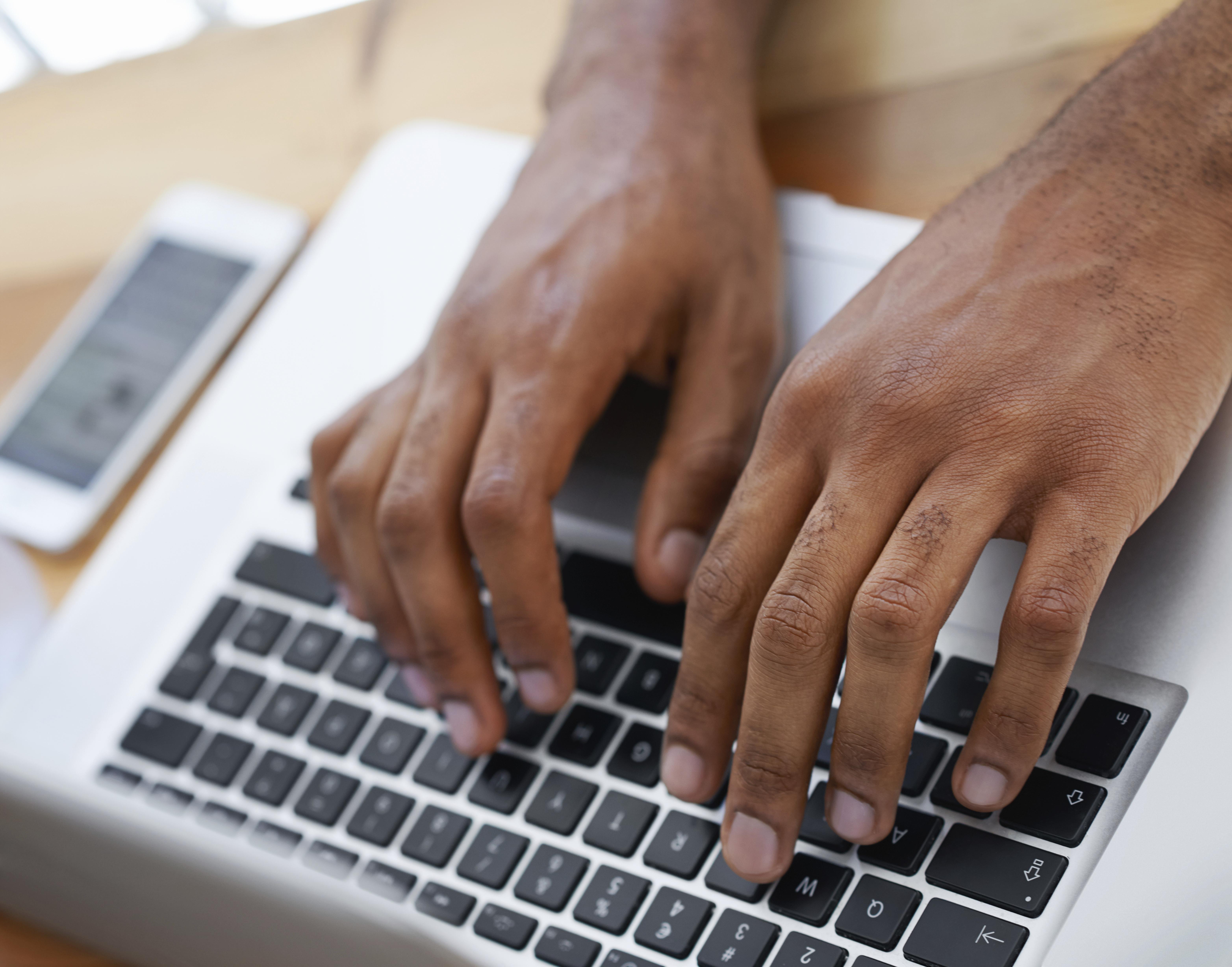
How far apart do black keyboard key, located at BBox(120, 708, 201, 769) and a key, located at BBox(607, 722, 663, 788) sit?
24 centimetres

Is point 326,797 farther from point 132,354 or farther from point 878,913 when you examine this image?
point 132,354

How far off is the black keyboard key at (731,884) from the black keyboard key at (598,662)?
0.34ft

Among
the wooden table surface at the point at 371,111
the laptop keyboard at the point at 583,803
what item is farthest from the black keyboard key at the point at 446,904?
the wooden table surface at the point at 371,111

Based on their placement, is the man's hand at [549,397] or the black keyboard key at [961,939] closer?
the black keyboard key at [961,939]

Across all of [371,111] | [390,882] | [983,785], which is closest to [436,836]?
[390,882]

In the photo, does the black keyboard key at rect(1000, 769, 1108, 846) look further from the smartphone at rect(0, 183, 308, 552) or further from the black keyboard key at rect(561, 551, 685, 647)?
the smartphone at rect(0, 183, 308, 552)

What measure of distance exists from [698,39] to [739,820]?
1.65 ft

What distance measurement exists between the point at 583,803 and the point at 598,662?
69 mm

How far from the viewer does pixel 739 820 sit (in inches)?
17.0

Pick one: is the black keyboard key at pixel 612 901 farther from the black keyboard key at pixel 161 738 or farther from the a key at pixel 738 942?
the black keyboard key at pixel 161 738

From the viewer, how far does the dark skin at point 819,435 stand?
41cm

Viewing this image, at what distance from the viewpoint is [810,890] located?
1.41 feet

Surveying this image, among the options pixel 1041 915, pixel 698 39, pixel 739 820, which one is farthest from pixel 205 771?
pixel 698 39

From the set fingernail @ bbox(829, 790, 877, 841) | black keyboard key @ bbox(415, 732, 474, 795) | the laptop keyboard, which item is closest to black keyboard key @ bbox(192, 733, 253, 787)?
the laptop keyboard
